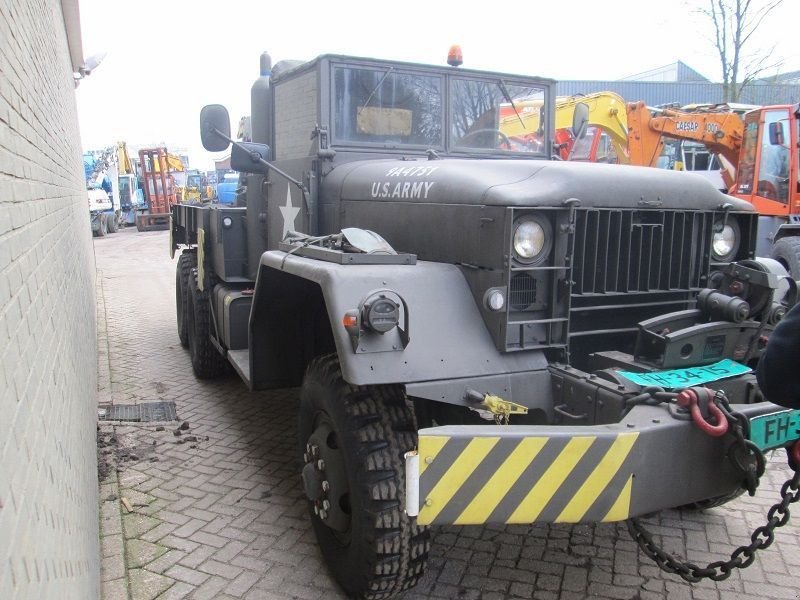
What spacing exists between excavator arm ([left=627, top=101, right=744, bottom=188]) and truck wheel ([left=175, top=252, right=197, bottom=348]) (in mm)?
7413

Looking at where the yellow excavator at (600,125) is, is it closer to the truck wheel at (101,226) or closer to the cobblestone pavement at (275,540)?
the cobblestone pavement at (275,540)

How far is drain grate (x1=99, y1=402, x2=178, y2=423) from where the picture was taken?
17.5ft

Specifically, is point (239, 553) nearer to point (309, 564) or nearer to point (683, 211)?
point (309, 564)

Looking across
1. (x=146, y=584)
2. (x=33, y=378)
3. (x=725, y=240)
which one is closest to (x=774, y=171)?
(x=725, y=240)

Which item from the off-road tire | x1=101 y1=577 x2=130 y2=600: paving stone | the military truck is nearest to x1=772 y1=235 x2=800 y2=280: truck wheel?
the military truck

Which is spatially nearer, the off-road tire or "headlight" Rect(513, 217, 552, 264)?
"headlight" Rect(513, 217, 552, 264)

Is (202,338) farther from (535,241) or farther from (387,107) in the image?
(535,241)

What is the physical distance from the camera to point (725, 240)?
358cm

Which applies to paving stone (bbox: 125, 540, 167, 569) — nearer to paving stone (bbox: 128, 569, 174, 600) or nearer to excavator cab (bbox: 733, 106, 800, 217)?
paving stone (bbox: 128, 569, 174, 600)

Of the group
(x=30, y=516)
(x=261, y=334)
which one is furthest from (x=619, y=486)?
(x=261, y=334)

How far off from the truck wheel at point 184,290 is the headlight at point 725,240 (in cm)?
473

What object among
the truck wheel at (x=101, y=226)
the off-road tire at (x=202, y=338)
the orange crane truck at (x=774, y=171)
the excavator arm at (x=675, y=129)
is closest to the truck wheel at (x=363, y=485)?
the off-road tire at (x=202, y=338)

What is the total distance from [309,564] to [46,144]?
91.6 inches

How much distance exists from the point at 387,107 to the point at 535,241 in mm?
1771
